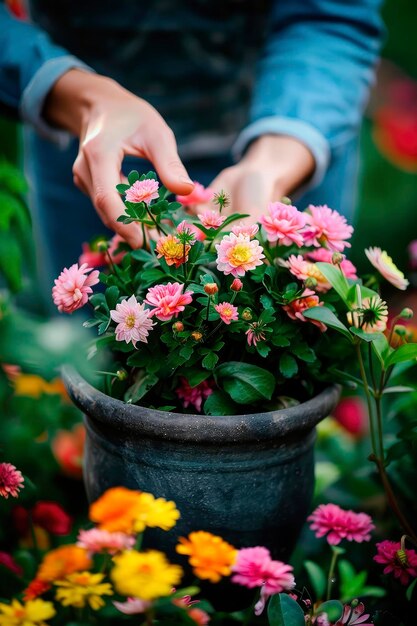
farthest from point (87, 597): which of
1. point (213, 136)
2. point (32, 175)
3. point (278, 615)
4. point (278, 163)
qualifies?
point (32, 175)

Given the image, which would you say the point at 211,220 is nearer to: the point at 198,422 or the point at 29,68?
the point at 198,422

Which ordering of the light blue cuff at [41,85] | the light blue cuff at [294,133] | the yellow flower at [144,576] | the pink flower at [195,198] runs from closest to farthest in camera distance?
the yellow flower at [144,576]
the pink flower at [195,198]
the light blue cuff at [41,85]
the light blue cuff at [294,133]

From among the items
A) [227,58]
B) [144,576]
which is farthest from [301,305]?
[227,58]

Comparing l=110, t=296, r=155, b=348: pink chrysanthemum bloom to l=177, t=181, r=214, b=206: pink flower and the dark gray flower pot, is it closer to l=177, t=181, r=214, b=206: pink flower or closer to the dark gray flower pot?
the dark gray flower pot

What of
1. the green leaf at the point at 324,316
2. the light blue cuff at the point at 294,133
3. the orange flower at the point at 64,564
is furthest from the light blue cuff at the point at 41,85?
the orange flower at the point at 64,564

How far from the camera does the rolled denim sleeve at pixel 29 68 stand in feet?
4.12

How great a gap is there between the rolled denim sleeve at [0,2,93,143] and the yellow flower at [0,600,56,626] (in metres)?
0.91

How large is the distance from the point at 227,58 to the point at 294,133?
0.42 meters

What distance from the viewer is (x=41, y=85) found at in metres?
1.26

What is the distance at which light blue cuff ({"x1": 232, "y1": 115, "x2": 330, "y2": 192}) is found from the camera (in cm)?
138

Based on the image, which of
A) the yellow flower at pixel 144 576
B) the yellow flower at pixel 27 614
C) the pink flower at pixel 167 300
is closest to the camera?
the yellow flower at pixel 144 576

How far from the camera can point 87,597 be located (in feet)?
2.28

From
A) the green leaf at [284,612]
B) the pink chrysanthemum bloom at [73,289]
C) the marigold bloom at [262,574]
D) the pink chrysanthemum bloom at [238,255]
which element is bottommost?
the green leaf at [284,612]

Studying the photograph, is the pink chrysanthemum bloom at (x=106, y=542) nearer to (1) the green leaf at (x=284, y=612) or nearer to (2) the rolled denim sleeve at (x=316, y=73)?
(1) the green leaf at (x=284, y=612)
